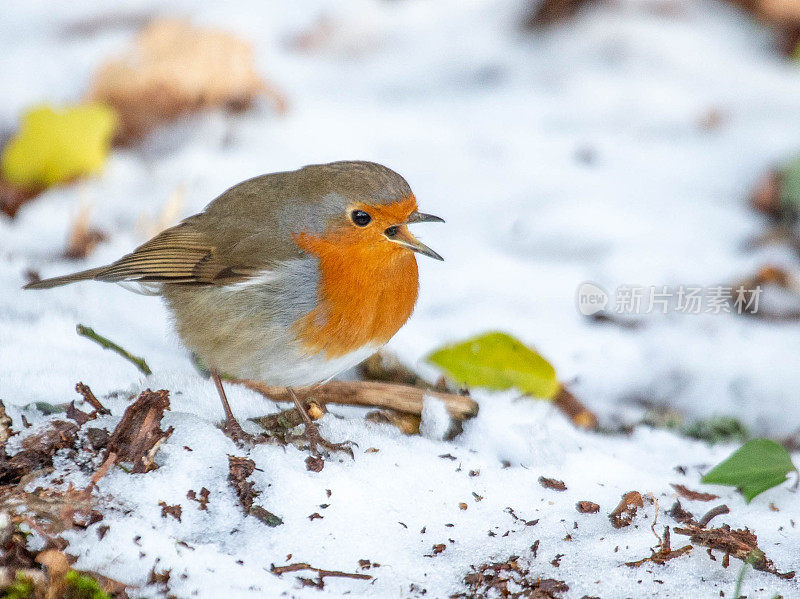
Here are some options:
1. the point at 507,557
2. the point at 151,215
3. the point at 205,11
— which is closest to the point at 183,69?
the point at 151,215

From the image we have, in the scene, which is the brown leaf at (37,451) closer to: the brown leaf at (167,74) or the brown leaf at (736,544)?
the brown leaf at (736,544)

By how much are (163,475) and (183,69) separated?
3.73 metres

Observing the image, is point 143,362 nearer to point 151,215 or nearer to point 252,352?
point 252,352

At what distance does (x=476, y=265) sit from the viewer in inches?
202

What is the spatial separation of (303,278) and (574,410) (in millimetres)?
1496

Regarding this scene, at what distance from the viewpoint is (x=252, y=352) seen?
3094mm

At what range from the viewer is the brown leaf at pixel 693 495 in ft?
9.98

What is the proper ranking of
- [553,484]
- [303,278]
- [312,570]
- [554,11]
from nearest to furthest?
[312,570] < [553,484] < [303,278] < [554,11]

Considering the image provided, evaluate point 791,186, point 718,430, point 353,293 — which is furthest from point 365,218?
point 791,186

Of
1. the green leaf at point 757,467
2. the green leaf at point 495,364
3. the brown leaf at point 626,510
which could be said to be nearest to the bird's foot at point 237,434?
the green leaf at point 495,364

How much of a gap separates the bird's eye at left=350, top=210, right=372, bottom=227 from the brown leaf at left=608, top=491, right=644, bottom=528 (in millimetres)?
1265

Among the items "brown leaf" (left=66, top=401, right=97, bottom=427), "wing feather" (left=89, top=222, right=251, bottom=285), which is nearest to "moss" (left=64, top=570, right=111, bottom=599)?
"brown leaf" (left=66, top=401, right=97, bottom=427)

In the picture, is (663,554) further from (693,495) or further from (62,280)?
(62,280)

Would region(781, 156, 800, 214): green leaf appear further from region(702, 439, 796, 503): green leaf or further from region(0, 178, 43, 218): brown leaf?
region(0, 178, 43, 218): brown leaf
